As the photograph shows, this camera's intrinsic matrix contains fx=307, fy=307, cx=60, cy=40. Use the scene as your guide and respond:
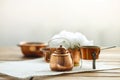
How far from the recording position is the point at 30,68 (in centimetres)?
164

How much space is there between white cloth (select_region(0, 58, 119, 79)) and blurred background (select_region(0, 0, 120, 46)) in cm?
172

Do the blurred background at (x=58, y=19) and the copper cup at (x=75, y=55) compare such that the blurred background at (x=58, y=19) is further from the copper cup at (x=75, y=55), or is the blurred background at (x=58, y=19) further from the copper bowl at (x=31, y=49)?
the copper cup at (x=75, y=55)

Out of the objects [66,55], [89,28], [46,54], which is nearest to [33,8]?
[89,28]

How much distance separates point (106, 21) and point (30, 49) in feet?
5.37

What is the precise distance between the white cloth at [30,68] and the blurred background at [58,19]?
1718 millimetres

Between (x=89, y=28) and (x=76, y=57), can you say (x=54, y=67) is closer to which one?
(x=76, y=57)

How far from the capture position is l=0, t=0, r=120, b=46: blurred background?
3521 millimetres

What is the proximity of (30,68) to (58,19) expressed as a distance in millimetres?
1989

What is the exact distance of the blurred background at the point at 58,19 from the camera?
3521mm

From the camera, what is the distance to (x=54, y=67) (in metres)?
1.53

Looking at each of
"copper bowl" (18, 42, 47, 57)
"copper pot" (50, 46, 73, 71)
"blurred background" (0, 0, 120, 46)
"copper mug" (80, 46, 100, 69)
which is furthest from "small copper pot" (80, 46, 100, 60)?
"blurred background" (0, 0, 120, 46)

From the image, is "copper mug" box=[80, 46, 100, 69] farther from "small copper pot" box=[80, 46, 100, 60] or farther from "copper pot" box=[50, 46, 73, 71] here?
"copper pot" box=[50, 46, 73, 71]

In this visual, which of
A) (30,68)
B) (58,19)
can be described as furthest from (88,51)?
(58,19)

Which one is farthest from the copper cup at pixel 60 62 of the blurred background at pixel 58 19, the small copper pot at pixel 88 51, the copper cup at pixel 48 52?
the blurred background at pixel 58 19
